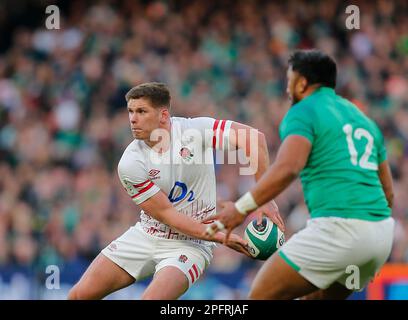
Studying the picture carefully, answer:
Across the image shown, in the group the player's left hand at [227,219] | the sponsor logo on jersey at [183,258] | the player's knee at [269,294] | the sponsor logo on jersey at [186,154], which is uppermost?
the sponsor logo on jersey at [186,154]

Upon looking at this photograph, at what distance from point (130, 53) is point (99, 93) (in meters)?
1.04

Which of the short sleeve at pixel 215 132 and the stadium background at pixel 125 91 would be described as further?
the stadium background at pixel 125 91

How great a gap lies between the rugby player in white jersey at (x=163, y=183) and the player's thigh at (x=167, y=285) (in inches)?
2.5

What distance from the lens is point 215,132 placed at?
6438 mm

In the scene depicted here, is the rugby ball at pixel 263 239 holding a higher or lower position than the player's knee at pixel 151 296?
higher

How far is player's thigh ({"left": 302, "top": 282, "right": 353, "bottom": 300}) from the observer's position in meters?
5.58

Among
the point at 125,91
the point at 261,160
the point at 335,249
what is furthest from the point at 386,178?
the point at 125,91

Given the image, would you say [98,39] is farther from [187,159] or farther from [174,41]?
[187,159]

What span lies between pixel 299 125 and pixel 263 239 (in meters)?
1.31

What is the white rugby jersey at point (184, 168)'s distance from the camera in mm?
6426

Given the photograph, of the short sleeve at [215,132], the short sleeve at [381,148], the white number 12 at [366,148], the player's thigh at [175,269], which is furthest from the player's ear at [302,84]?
the player's thigh at [175,269]

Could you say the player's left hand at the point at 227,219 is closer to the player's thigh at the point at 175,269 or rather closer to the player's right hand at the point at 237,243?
the player's right hand at the point at 237,243

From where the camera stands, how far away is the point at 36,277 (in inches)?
412

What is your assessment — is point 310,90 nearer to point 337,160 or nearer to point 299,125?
point 299,125
